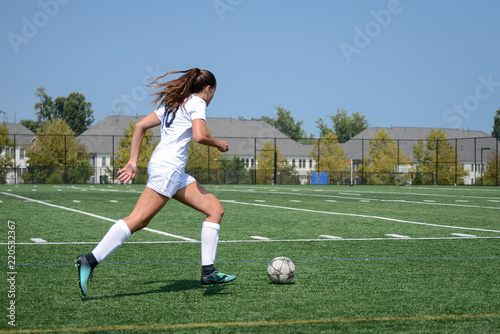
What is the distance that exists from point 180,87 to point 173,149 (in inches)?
22.4

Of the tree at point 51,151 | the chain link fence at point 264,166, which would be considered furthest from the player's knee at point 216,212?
the tree at point 51,151

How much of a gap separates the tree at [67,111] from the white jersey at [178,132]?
10960cm

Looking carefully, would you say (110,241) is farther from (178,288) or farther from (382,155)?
(382,155)

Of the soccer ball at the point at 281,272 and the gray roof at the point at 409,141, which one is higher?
the gray roof at the point at 409,141

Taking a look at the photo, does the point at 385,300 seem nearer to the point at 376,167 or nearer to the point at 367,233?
the point at 367,233

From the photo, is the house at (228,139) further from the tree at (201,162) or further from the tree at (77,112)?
the tree at (201,162)

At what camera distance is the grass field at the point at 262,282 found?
4.41 metres

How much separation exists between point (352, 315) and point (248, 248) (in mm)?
4207

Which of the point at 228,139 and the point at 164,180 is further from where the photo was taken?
the point at 228,139

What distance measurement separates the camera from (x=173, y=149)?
216 inches

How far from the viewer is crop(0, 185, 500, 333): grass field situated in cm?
441

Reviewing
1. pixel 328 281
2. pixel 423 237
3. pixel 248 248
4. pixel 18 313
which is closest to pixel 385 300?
pixel 328 281

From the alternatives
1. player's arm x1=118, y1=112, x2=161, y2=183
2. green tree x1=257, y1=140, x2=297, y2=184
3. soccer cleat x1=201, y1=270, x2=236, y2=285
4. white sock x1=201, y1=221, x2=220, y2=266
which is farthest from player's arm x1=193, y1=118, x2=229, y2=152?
green tree x1=257, y1=140, x2=297, y2=184

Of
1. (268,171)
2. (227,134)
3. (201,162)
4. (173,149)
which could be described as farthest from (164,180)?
(227,134)
